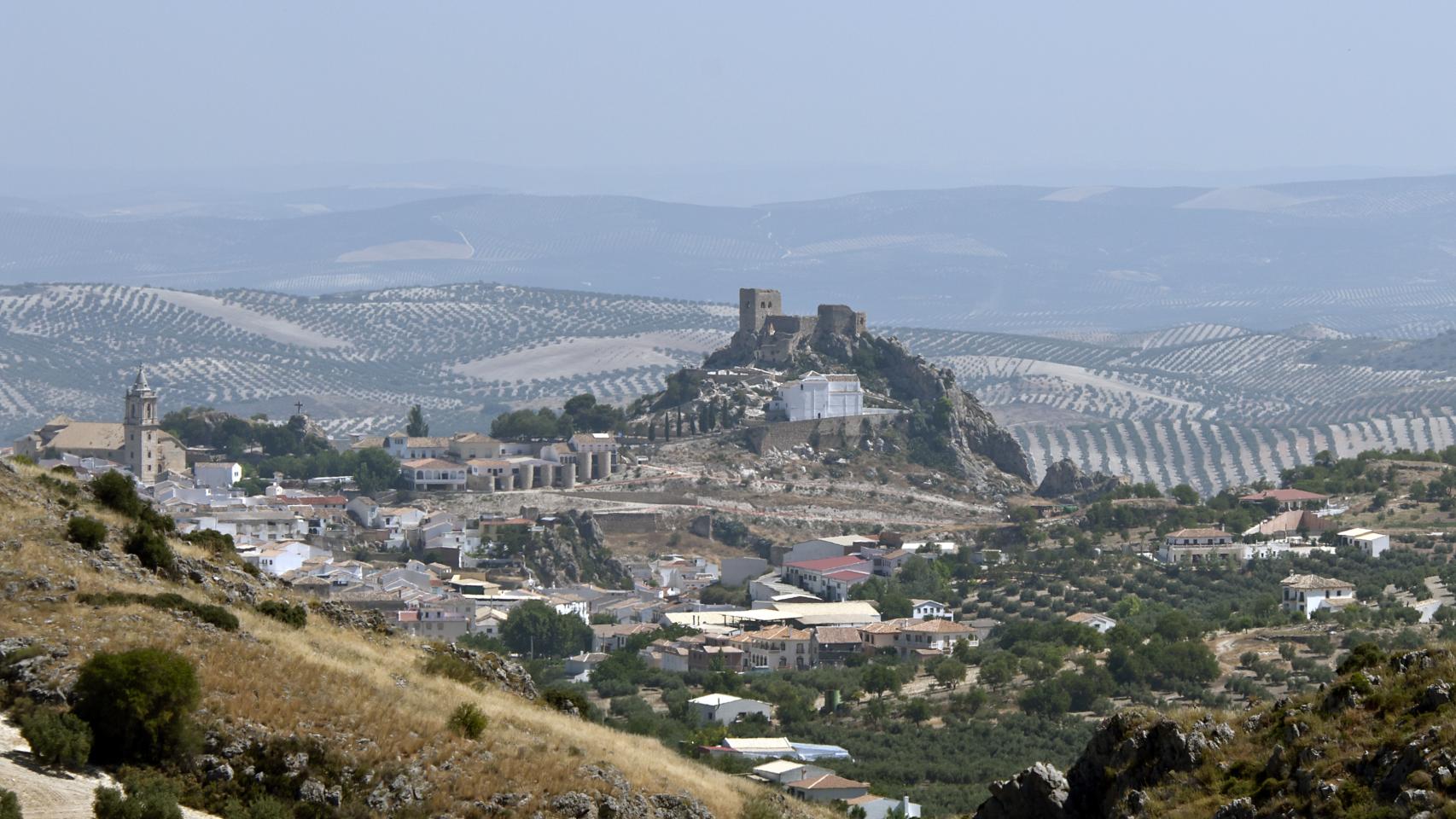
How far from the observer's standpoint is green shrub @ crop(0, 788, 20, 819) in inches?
758

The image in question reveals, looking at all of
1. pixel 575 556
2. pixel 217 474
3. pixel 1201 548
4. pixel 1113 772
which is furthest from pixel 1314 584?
pixel 1113 772

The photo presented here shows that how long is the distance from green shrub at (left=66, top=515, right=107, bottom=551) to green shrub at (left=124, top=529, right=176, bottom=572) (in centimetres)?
39

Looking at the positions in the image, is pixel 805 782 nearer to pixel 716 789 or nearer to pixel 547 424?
pixel 716 789

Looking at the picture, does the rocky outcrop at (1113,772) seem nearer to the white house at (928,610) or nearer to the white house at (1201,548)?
the white house at (928,610)

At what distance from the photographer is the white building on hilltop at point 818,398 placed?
9775cm

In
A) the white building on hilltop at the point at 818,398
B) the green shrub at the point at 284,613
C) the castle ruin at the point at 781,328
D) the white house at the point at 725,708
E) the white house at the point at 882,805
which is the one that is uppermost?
the green shrub at the point at 284,613

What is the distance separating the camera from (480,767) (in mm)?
23344

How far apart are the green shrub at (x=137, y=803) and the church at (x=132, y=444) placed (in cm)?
6731

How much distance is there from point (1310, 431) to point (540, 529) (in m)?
96.0

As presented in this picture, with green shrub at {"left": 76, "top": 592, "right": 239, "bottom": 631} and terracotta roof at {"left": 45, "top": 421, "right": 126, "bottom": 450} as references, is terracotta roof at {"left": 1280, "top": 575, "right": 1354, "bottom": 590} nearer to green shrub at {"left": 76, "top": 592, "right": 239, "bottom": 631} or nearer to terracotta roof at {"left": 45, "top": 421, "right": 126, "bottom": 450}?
terracotta roof at {"left": 45, "top": 421, "right": 126, "bottom": 450}

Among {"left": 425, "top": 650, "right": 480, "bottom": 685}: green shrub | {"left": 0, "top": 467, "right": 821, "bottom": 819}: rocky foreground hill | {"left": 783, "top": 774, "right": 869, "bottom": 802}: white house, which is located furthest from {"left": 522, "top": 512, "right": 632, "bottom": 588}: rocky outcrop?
{"left": 0, "top": 467, "right": 821, "bottom": 819}: rocky foreground hill

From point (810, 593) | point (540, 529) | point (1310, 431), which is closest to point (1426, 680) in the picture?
point (810, 593)

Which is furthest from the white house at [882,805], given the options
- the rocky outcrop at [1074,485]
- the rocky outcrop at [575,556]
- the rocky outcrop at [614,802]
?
the rocky outcrop at [1074,485]

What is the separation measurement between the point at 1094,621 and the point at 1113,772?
46.6 metres
